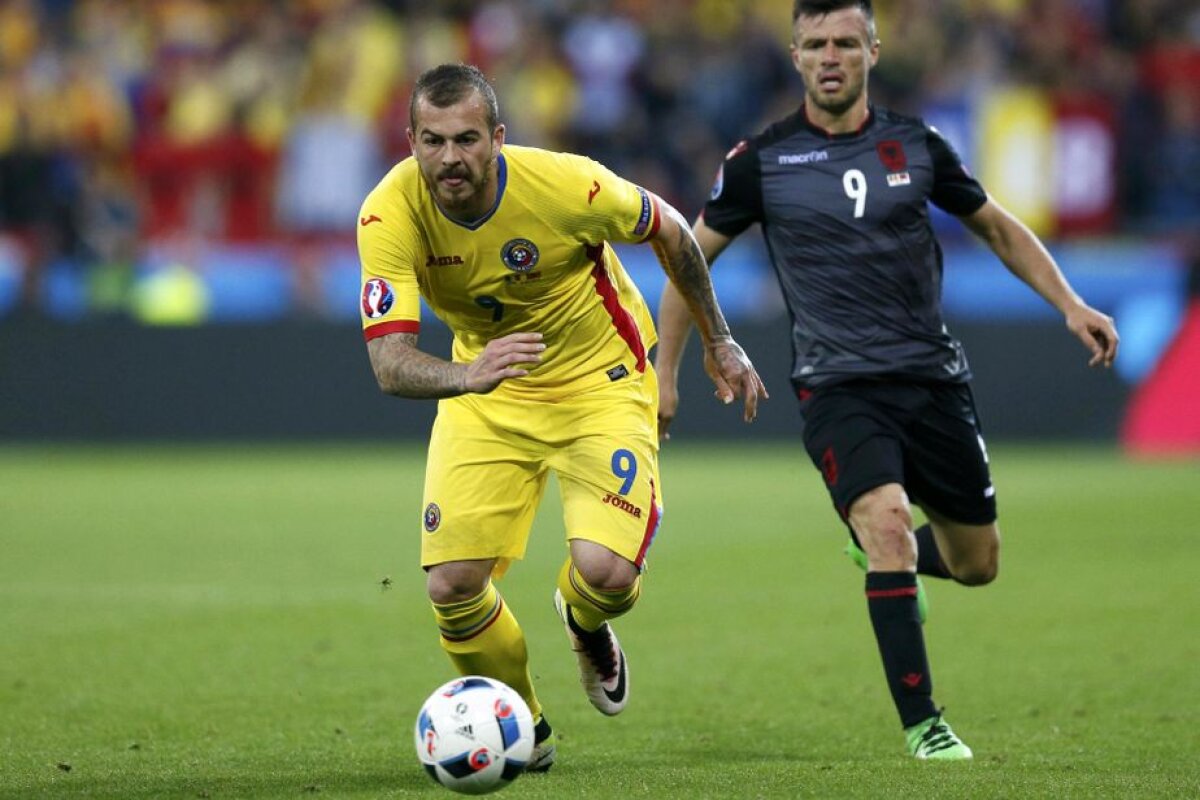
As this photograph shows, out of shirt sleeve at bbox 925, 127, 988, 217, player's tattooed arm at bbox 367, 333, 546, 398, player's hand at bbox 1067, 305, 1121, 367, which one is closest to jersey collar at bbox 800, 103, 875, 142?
shirt sleeve at bbox 925, 127, 988, 217

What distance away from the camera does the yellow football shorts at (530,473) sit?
635cm

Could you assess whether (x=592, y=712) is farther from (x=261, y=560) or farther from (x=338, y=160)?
(x=338, y=160)

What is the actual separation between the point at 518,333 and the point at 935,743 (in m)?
1.85

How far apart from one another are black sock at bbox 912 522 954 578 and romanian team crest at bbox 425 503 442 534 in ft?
7.16

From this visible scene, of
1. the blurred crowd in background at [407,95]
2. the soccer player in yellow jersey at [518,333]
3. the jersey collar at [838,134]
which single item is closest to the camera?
the soccer player in yellow jersey at [518,333]

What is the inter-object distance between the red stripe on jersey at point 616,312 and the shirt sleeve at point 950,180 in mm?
1203

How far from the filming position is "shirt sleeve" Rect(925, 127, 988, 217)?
702 cm

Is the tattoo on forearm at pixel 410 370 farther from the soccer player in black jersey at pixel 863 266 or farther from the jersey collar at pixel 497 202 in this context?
the soccer player in black jersey at pixel 863 266

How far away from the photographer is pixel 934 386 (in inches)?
275

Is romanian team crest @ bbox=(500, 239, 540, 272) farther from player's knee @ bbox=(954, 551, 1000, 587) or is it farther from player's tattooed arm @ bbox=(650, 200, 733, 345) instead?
player's knee @ bbox=(954, 551, 1000, 587)

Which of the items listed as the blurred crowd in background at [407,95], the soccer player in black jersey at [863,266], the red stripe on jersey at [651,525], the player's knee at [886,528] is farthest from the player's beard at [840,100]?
the blurred crowd in background at [407,95]

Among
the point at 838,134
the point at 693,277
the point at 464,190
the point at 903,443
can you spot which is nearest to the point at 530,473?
the point at 693,277

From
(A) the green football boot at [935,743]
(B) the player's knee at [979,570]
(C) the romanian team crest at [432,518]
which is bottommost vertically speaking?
(A) the green football boot at [935,743]

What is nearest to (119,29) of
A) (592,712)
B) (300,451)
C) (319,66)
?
(319,66)
